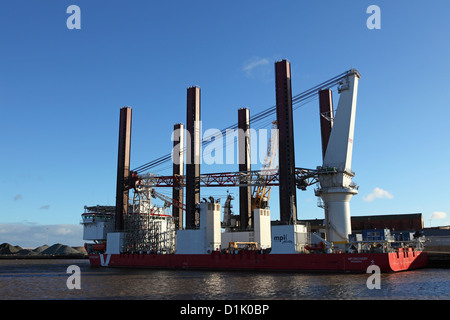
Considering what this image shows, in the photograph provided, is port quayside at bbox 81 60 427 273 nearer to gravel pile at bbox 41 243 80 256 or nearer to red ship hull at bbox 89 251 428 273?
red ship hull at bbox 89 251 428 273

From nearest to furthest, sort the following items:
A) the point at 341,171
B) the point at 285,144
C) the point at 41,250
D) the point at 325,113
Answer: the point at 341,171 < the point at 285,144 < the point at 325,113 < the point at 41,250

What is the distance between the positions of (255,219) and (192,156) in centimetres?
1148

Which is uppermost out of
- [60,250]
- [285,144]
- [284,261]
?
[285,144]

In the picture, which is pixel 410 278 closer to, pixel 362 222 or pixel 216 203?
pixel 216 203

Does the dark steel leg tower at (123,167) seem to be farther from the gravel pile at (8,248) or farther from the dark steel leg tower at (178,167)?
the gravel pile at (8,248)

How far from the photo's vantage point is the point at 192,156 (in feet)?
163

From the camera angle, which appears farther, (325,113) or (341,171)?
(325,113)

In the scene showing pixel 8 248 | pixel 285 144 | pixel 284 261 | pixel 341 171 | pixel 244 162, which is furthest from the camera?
pixel 8 248

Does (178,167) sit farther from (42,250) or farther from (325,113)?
(42,250)

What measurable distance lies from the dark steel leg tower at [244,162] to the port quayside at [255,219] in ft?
0.49

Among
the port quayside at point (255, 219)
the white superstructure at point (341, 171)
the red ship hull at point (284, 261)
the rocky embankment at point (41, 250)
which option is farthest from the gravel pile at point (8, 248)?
the white superstructure at point (341, 171)

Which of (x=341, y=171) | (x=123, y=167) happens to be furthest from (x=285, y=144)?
(x=123, y=167)

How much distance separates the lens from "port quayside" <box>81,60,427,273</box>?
38219 millimetres
